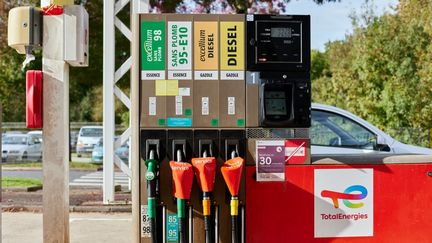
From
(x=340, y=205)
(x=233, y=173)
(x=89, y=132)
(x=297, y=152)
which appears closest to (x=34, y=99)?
(x=233, y=173)

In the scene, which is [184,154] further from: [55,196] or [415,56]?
[415,56]

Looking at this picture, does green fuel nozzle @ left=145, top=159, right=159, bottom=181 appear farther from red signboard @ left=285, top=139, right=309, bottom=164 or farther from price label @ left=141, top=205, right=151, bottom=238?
red signboard @ left=285, top=139, right=309, bottom=164

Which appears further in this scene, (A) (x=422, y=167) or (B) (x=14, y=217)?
(B) (x=14, y=217)

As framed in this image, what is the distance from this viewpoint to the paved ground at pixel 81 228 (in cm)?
812

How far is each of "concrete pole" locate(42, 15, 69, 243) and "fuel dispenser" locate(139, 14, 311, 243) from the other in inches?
34.7

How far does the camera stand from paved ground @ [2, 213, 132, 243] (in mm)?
8125

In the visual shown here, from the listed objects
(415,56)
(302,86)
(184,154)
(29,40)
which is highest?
(415,56)

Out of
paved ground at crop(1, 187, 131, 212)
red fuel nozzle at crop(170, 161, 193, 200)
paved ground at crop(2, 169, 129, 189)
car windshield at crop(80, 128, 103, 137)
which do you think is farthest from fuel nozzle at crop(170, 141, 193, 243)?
car windshield at crop(80, 128, 103, 137)

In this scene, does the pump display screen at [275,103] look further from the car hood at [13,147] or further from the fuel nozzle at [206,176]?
the car hood at [13,147]

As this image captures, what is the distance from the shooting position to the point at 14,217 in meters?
9.94

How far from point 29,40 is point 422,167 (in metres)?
3.64

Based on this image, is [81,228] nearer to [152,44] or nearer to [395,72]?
[152,44]

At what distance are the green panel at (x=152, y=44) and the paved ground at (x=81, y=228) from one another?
3791mm

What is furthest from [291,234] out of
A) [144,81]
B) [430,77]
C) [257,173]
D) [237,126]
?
[430,77]
